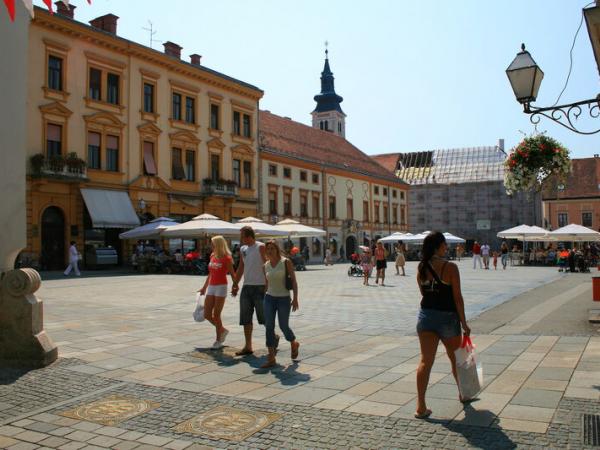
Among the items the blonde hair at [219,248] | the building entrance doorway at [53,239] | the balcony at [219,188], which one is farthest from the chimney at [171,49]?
the blonde hair at [219,248]

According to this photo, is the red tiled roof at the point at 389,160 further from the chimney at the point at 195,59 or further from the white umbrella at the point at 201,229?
the white umbrella at the point at 201,229

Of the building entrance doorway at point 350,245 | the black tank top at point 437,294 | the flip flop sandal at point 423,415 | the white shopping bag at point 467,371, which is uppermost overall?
the building entrance doorway at point 350,245

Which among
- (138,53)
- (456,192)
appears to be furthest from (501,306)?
(456,192)

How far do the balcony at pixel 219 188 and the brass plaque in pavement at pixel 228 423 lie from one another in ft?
110

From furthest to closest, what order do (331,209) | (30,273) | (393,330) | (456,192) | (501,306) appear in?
(456,192) < (331,209) < (501,306) < (393,330) < (30,273)

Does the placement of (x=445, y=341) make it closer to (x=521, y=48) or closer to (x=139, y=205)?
(x=521, y=48)

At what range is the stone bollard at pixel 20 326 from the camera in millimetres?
7199

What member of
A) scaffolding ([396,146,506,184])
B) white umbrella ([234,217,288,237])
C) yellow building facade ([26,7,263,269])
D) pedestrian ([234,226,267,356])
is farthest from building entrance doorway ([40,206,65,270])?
scaffolding ([396,146,506,184])

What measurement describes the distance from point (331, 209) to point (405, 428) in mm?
49463

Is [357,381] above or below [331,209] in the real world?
below

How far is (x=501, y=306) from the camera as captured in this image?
13.8m

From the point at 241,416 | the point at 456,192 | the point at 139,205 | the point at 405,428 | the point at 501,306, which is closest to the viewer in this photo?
the point at 405,428

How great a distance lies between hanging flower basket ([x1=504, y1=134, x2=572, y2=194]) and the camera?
10781 mm

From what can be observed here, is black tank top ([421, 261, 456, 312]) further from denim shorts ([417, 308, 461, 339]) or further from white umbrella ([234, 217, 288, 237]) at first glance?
white umbrella ([234, 217, 288, 237])
